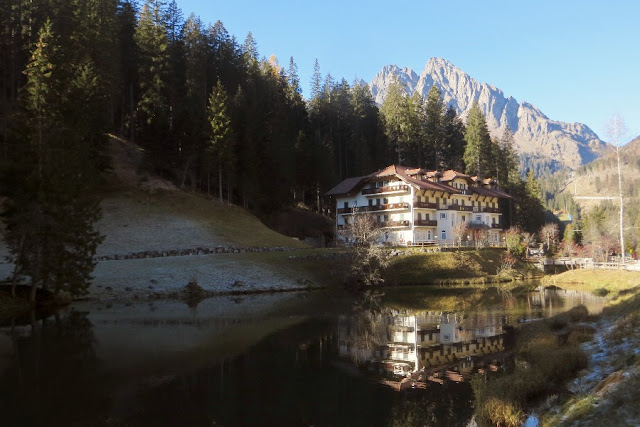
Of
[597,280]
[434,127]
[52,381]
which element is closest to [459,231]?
[597,280]

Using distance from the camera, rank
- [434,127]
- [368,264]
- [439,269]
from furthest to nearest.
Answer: [434,127], [439,269], [368,264]

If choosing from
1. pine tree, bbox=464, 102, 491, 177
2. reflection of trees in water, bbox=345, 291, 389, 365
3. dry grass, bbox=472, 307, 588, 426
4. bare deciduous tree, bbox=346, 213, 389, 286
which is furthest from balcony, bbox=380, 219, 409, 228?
dry grass, bbox=472, 307, 588, 426

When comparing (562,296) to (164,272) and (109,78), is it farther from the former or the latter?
(109,78)

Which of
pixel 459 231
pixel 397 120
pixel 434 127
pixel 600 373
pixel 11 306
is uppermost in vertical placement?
pixel 397 120

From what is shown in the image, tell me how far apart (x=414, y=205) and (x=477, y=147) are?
28.6m

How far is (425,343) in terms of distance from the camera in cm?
2194

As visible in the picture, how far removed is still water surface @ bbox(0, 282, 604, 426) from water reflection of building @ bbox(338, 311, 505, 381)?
0.05 metres

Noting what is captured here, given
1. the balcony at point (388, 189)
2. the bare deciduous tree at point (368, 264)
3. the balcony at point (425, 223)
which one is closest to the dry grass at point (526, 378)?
the bare deciduous tree at point (368, 264)

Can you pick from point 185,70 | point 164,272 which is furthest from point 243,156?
point 164,272

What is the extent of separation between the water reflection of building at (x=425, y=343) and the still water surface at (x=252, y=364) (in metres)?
0.05

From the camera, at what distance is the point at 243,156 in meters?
64.6

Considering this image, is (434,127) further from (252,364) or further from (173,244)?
(252,364)

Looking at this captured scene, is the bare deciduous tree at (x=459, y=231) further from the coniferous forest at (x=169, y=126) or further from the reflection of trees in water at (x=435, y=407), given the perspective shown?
the reflection of trees in water at (x=435, y=407)

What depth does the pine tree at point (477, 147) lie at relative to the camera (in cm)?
8856
